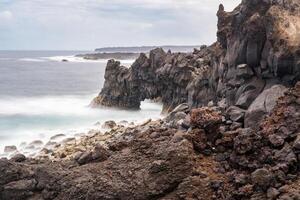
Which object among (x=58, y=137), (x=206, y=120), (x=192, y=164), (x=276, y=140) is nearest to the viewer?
(x=192, y=164)

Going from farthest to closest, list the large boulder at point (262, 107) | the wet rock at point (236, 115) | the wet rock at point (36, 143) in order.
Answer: the wet rock at point (36, 143)
the wet rock at point (236, 115)
the large boulder at point (262, 107)

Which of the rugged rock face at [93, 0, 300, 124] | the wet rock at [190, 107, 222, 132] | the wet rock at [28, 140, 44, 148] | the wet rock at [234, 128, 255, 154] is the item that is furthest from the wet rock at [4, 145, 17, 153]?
the wet rock at [234, 128, 255, 154]

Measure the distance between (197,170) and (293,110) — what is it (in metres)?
3.66

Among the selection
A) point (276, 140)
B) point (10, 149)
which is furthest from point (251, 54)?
point (10, 149)

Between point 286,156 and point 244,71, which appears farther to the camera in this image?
point 244,71

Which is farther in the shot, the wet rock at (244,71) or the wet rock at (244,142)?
the wet rock at (244,71)

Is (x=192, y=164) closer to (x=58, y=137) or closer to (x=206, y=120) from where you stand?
(x=206, y=120)

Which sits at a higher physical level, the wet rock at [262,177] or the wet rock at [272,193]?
the wet rock at [262,177]

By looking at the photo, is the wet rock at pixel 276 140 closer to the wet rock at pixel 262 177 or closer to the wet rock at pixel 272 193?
the wet rock at pixel 262 177

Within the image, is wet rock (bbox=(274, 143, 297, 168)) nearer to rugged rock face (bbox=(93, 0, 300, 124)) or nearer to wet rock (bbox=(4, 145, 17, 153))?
rugged rock face (bbox=(93, 0, 300, 124))

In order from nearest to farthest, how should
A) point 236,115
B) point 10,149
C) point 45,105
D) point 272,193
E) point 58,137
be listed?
point 272,193 < point 236,115 < point 10,149 < point 58,137 < point 45,105

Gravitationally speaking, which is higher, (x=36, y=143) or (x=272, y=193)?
(x=272, y=193)

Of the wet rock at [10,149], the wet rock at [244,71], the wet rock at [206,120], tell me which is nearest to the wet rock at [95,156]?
the wet rock at [206,120]

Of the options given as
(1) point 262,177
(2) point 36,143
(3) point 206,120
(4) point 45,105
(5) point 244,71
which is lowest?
(4) point 45,105
